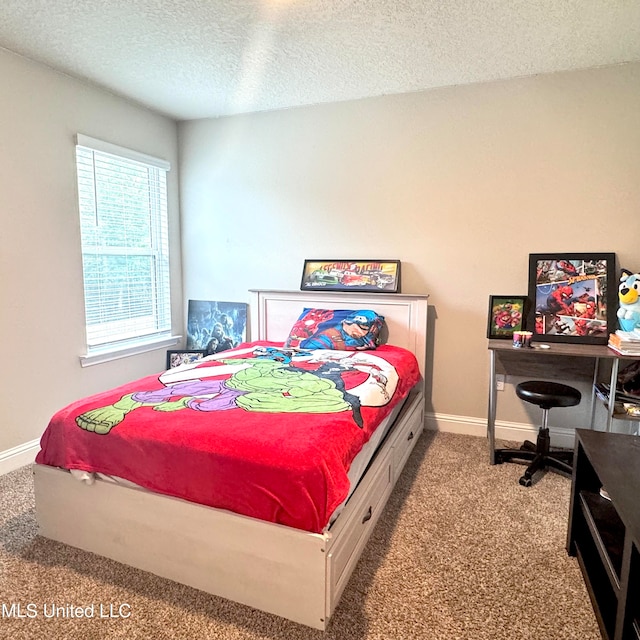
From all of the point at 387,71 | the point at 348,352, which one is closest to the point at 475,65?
the point at 387,71

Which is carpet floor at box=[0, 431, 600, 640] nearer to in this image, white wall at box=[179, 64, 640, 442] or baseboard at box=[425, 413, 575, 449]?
baseboard at box=[425, 413, 575, 449]

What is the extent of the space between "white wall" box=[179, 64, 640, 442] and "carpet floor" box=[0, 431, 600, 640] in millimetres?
1247

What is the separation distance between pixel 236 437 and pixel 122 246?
241 centimetres

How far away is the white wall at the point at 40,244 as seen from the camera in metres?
2.62

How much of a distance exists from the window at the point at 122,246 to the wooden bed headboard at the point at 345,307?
0.88 m

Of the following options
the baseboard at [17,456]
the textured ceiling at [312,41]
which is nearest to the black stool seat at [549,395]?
the textured ceiling at [312,41]

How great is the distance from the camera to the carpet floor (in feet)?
4.97

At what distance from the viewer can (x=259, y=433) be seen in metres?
1.62

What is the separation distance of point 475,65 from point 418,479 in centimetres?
250

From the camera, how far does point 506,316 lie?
9.78ft

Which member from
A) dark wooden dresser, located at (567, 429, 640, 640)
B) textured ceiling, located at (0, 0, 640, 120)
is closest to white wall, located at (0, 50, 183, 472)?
textured ceiling, located at (0, 0, 640, 120)

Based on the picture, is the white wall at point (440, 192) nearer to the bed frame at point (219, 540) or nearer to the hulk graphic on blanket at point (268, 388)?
the hulk graphic on blanket at point (268, 388)

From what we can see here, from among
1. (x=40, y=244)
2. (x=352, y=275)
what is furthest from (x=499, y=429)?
(x=40, y=244)

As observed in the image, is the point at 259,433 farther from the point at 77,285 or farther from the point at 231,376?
the point at 77,285
